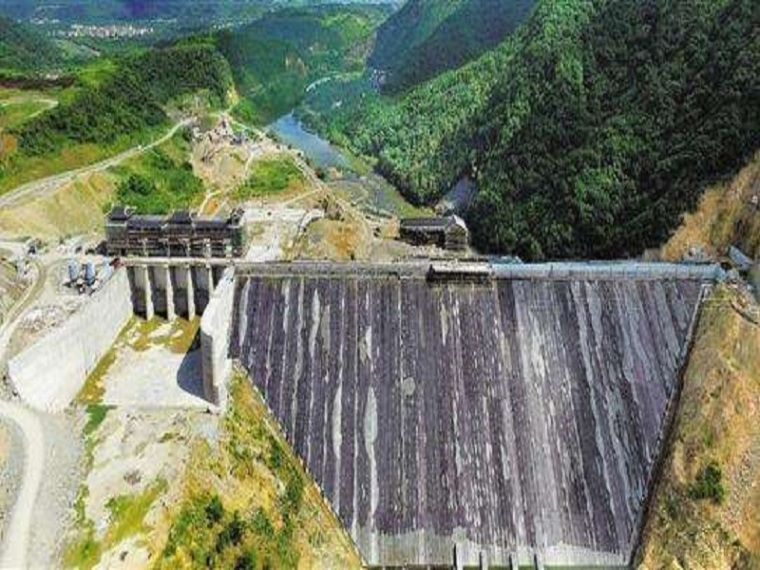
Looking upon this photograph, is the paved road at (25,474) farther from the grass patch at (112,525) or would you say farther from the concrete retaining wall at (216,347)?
the concrete retaining wall at (216,347)

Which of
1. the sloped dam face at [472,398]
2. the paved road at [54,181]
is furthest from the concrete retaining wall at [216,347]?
the paved road at [54,181]

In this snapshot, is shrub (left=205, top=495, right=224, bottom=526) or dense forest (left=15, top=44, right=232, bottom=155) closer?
shrub (left=205, top=495, right=224, bottom=526)

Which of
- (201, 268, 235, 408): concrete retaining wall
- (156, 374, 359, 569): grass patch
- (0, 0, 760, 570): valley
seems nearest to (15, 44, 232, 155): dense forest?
(0, 0, 760, 570): valley

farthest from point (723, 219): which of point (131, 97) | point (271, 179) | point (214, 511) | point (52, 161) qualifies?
point (131, 97)

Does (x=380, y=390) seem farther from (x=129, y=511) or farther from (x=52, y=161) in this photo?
(x=52, y=161)

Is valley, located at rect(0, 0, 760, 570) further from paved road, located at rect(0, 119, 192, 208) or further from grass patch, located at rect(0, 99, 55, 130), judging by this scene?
grass patch, located at rect(0, 99, 55, 130)
